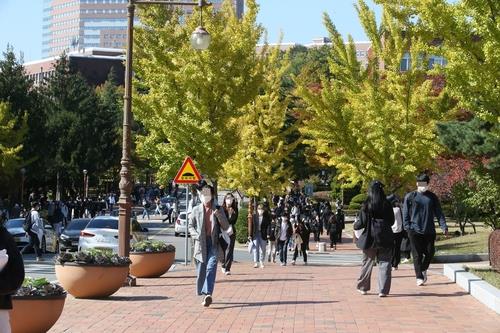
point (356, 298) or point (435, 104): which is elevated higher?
point (435, 104)

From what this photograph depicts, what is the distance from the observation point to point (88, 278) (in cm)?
1352

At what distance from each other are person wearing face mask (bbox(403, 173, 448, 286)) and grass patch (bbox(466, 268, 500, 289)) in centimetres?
92

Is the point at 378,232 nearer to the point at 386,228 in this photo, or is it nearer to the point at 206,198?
the point at 386,228

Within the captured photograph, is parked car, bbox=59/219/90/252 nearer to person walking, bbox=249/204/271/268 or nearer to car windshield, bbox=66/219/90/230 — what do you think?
car windshield, bbox=66/219/90/230

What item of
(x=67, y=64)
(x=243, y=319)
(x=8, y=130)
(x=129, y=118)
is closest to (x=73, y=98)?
(x=67, y=64)

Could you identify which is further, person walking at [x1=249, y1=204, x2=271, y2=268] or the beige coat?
person walking at [x1=249, y1=204, x2=271, y2=268]

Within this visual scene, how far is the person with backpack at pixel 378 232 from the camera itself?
44.5 ft

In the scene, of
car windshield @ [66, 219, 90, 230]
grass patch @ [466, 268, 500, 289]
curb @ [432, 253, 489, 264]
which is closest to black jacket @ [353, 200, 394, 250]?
grass patch @ [466, 268, 500, 289]

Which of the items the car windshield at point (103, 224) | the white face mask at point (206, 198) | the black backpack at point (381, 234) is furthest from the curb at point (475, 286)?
the car windshield at point (103, 224)

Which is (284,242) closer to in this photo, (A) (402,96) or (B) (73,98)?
(A) (402,96)

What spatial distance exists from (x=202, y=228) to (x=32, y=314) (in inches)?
142

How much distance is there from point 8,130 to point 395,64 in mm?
32368

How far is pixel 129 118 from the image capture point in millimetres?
16938

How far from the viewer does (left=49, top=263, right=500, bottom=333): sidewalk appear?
10.7 m
